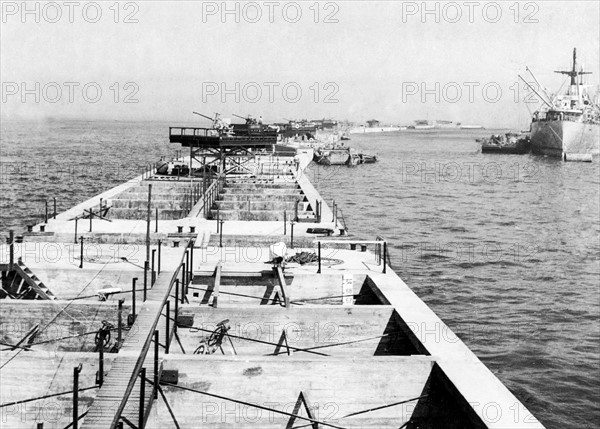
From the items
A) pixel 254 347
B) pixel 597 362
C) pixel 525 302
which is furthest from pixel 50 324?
pixel 525 302

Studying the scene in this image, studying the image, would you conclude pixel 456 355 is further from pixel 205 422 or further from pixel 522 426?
pixel 205 422

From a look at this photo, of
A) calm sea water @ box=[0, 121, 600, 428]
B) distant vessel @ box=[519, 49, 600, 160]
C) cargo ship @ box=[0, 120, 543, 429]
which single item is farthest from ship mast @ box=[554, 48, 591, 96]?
cargo ship @ box=[0, 120, 543, 429]

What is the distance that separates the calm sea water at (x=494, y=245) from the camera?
2416 centimetres

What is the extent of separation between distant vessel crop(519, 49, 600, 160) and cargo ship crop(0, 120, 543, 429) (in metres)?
125

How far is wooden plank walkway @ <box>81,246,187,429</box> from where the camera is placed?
1014cm

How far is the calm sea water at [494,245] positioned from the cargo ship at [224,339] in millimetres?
5899

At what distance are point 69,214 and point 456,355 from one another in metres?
23.3

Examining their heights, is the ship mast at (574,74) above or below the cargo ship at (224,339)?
above

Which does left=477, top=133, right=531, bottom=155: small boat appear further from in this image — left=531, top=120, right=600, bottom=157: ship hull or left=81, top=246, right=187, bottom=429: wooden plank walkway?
left=81, top=246, right=187, bottom=429: wooden plank walkway

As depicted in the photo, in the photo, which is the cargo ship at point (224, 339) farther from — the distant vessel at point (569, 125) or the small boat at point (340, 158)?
the distant vessel at point (569, 125)

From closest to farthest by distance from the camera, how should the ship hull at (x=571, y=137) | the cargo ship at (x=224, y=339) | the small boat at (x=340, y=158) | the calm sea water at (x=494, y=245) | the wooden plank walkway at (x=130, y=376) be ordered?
the wooden plank walkway at (x=130, y=376)
the cargo ship at (x=224, y=339)
the calm sea water at (x=494, y=245)
the small boat at (x=340, y=158)
the ship hull at (x=571, y=137)

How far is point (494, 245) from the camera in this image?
151 ft

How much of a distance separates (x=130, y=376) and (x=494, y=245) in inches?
1500

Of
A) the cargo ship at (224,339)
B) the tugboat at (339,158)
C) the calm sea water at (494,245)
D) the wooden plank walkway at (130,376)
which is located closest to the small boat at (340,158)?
the tugboat at (339,158)
